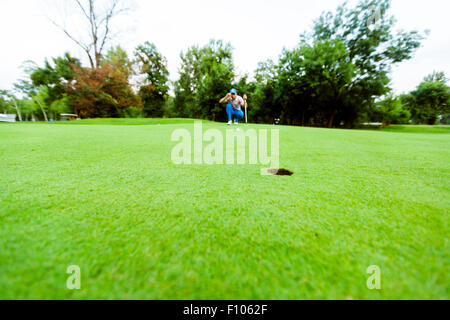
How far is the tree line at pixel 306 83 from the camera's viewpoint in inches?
595

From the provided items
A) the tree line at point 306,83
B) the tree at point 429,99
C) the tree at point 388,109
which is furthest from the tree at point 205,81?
the tree at point 429,99

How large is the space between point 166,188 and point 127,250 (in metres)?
0.50

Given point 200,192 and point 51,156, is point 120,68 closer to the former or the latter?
point 51,156

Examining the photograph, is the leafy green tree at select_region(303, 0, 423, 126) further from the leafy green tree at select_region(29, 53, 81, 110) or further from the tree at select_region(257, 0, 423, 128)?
the leafy green tree at select_region(29, 53, 81, 110)

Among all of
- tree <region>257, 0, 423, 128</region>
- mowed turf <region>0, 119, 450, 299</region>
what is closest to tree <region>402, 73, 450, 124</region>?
tree <region>257, 0, 423, 128</region>

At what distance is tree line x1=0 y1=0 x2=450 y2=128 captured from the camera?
1512 centimetres

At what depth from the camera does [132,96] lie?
56.4ft

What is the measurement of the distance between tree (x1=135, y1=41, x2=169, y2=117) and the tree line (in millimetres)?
1681

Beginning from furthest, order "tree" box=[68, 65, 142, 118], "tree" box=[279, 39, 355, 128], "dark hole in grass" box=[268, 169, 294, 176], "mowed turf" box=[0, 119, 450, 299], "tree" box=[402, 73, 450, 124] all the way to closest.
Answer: "tree" box=[402, 73, 450, 124] → "tree" box=[68, 65, 142, 118] → "tree" box=[279, 39, 355, 128] → "dark hole in grass" box=[268, 169, 294, 176] → "mowed turf" box=[0, 119, 450, 299]

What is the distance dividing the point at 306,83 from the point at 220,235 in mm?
18200

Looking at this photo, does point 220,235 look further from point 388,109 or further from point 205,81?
point 388,109

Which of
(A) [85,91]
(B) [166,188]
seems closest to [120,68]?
(A) [85,91]

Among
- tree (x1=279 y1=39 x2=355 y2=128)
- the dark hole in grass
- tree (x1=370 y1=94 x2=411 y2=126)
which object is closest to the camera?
the dark hole in grass

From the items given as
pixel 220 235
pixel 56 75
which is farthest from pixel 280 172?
pixel 56 75
